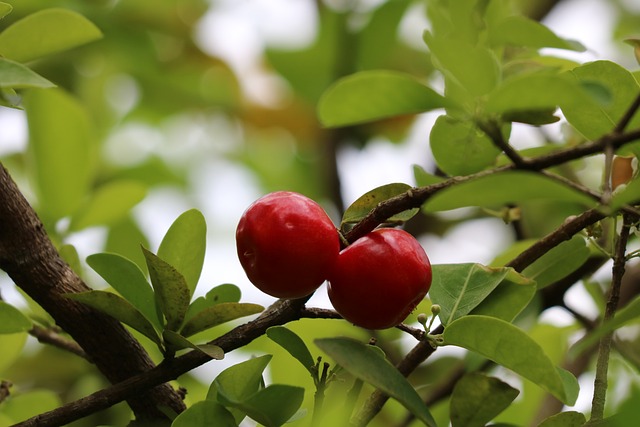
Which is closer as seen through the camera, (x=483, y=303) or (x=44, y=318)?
(x=483, y=303)

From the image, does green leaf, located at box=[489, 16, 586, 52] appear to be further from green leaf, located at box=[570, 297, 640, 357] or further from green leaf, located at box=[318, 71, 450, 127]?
green leaf, located at box=[570, 297, 640, 357]

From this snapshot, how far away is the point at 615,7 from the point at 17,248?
265 cm

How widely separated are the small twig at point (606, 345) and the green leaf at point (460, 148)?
0.54 feet

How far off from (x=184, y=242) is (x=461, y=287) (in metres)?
0.32

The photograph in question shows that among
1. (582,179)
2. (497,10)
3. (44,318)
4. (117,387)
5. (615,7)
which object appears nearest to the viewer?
(117,387)

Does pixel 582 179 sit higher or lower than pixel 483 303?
higher

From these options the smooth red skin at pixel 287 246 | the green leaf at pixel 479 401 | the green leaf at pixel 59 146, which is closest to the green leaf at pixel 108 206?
the green leaf at pixel 59 146

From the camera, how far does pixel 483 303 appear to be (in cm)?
96

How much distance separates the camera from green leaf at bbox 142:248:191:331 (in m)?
0.86

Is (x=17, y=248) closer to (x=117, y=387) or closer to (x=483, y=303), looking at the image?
(x=117, y=387)

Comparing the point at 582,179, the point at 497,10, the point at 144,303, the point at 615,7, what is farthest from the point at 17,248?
the point at 615,7

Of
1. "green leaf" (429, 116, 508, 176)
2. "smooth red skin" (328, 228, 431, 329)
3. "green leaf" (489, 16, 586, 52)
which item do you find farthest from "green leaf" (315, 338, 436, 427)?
"green leaf" (489, 16, 586, 52)

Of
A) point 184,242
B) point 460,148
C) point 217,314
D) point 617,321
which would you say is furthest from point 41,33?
point 617,321

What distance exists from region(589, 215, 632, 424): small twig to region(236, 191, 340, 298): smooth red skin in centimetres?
29
